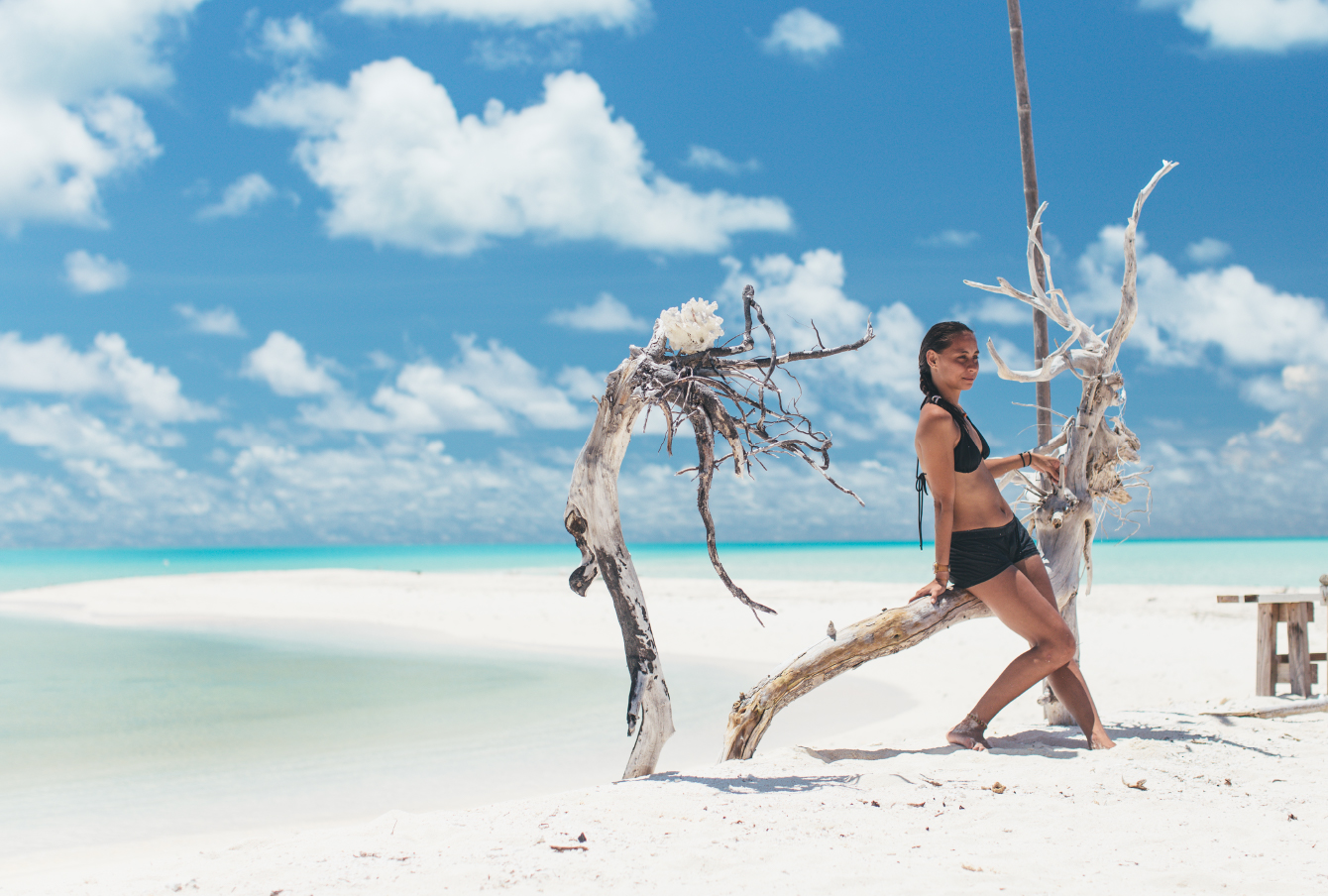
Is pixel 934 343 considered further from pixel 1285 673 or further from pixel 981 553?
pixel 1285 673

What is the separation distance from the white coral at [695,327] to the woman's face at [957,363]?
3.95ft

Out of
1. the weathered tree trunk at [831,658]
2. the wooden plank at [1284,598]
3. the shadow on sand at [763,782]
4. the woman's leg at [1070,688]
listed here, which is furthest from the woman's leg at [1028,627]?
the wooden plank at [1284,598]

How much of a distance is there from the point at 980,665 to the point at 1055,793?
25.2ft

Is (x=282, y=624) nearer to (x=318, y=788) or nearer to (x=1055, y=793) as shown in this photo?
(x=318, y=788)

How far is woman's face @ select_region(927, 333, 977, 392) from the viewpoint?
4.74 metres

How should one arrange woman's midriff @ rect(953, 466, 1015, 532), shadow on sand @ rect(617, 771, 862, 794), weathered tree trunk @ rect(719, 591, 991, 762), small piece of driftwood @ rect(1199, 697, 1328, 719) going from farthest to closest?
small piece of driftwood @ rect(1199, 697, 1328, 719) < weathered tree trunk @ rect(719, 591, 991, 762) < woman's midriff @ rect(953, 466, 1015, 532) < shadow on sand @ rect(617, 771, 862, 794)

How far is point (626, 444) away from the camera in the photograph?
15.9 feet

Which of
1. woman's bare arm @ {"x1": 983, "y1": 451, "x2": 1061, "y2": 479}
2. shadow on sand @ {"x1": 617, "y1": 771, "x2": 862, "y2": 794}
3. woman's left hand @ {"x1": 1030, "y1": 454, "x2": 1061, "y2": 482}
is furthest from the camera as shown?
woman's left hand @ {"x1": 1030, "y1": 454, "x2": 1061, "y2": 482}

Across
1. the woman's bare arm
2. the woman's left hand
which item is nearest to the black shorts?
the woman's bare arm

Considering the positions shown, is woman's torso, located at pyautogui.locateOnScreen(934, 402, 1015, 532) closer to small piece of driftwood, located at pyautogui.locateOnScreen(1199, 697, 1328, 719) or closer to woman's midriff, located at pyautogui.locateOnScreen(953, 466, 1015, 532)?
woman's midriff, located at pyautogui.locateOnScreen(953, 466, 1015, 532)

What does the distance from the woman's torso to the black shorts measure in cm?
4

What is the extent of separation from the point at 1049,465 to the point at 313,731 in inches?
274

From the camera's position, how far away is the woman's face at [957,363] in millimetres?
4742

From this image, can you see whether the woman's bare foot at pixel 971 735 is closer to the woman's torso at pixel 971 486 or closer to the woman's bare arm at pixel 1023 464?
the woman's torso at pixel 971 486
